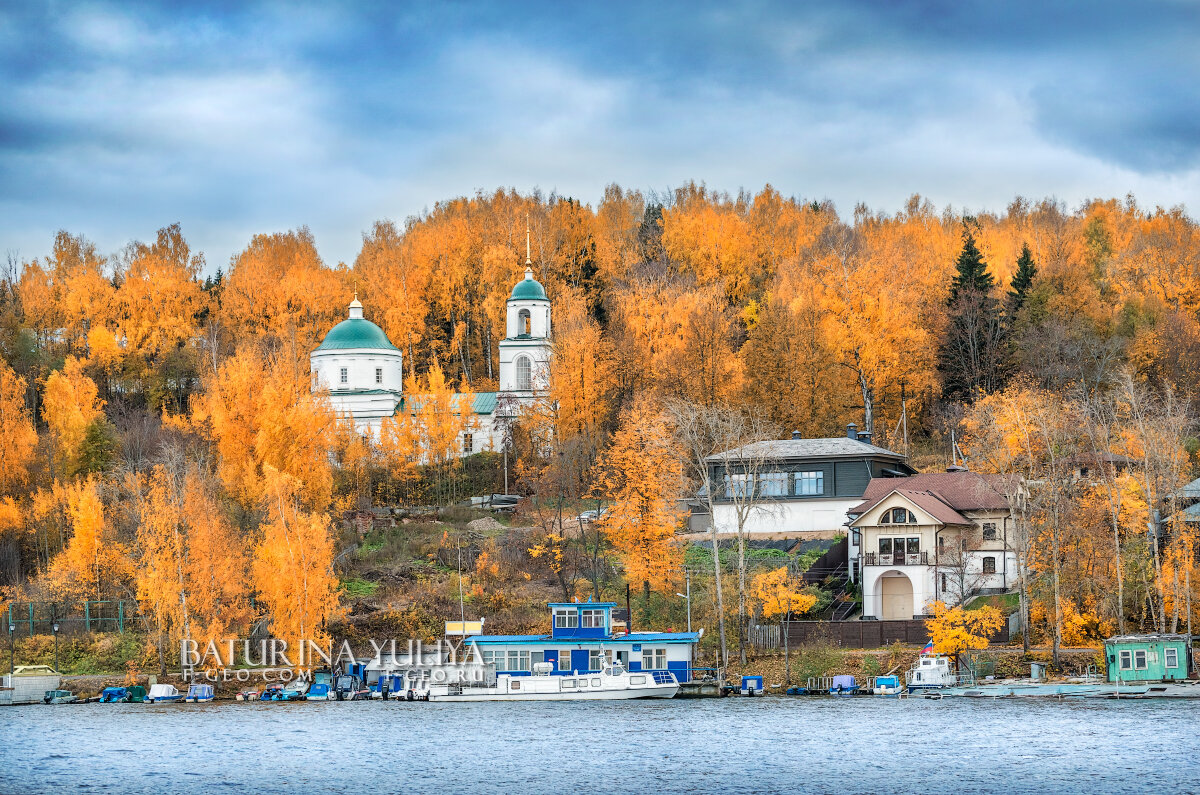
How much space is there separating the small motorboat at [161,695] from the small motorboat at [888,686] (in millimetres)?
29114

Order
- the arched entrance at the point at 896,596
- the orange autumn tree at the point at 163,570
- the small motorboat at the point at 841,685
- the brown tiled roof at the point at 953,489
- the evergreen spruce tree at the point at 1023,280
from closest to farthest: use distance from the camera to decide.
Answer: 1. the small motorboat at the point at 841,685
2. the orange autumn tree at the point at 163,570
3. the brown tiled roof at the point at 953,489
4. the arched entrance at the point at 896,596
5. the evergreen spruce tree at the point at 1023,280

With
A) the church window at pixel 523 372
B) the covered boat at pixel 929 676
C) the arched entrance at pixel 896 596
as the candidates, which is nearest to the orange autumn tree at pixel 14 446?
the church window at pixel 523 372

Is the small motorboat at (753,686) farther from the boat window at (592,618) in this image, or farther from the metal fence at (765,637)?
the boat window at (592,618)

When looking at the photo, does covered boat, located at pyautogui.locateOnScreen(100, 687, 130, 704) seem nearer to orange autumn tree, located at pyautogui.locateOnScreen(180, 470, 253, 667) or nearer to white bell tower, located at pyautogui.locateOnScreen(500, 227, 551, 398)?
orange autumn tree, located at pyautogui.locateOnScreen(180, 470, 253, 667)

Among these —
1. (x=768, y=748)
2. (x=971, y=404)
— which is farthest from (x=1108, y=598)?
(x=971, y=404)

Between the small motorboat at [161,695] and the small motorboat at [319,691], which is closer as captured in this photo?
the small motorboat at [161,695]

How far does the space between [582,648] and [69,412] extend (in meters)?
37.4

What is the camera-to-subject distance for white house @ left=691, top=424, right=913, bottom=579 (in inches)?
2943

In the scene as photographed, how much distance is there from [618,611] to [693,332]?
953 inches

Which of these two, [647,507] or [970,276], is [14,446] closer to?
[647,507]

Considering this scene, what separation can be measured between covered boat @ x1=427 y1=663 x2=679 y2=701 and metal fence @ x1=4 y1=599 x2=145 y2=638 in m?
15.1

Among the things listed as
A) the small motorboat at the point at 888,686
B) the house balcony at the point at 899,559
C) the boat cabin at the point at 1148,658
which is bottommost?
the small motorboat at the point at 888,686

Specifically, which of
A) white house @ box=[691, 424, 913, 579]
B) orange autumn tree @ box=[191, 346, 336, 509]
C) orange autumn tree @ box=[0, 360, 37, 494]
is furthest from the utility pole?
orange autumn tree @ box=[0, 360, 37, 494]

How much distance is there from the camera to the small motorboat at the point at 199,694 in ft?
197
